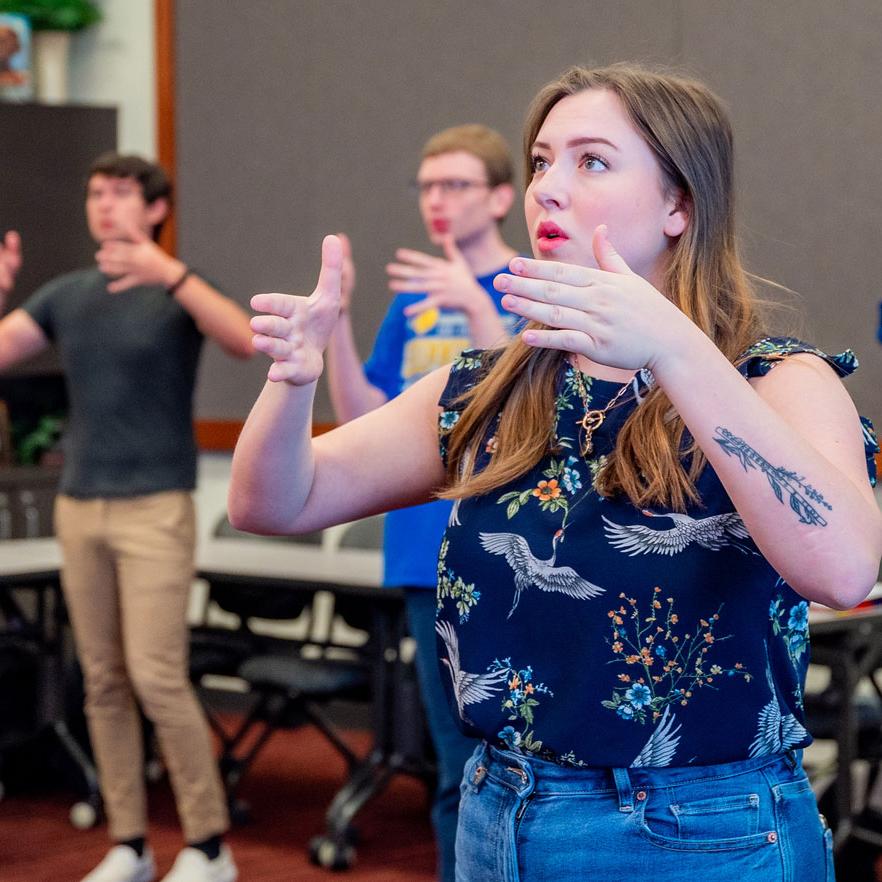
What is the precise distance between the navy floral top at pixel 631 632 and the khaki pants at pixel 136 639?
7.38ft

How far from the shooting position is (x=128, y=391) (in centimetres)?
350

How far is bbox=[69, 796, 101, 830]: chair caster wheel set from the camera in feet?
13.9

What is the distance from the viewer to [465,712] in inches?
52.9

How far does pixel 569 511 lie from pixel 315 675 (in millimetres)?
2924

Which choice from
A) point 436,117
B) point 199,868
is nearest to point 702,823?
point 199,868

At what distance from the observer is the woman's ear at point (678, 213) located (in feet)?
4.48

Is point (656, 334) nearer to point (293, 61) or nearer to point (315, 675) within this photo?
point (315, 675)

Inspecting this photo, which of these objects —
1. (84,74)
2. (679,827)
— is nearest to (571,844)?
(679,827)

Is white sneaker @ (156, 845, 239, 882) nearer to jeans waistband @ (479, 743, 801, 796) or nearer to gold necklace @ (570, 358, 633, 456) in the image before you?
jeans waistband @ (479, 743, 801, 796)

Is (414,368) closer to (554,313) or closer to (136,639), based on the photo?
(136,639)

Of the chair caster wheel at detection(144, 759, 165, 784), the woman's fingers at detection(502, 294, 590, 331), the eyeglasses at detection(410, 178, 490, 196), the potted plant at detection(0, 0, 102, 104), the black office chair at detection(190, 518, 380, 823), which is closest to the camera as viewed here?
the woman's fingers at detection(502, 294, 590, 331)

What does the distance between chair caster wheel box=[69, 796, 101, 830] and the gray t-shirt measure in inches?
47.5

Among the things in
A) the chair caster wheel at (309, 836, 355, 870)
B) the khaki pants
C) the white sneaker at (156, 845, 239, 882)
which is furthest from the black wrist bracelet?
the chair caster wheel at (309, 836, 355, 870)

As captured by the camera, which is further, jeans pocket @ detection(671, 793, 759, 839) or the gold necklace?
the gold necklace
